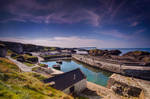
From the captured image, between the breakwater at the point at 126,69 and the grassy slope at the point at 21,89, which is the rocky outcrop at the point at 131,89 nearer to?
the breakwater at the point at 126,69

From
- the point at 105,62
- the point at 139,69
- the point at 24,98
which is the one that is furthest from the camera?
the point at 105,62

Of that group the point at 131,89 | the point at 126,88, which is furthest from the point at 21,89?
the point at 131,89

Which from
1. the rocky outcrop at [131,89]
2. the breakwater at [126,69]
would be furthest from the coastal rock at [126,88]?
the breakwater at [126,69]

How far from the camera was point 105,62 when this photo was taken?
45.3 m

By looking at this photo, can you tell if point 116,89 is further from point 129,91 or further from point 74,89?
point 74,89

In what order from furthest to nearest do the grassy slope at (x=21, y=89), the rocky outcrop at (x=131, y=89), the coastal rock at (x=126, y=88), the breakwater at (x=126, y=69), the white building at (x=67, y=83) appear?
1. the breakwater at (x=126, y=69)
2. the coastal rock at (x=126, y=88)
3. the rocky outcrop at (x=131, y=89)
4. the white building at (x=67, y=83)
5. the grassy slope at (x=21, y=89)

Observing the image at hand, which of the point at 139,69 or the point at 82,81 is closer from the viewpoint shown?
the point at 82,81

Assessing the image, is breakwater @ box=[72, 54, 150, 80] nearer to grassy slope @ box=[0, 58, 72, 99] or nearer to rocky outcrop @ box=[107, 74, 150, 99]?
rocky outcrop @ box=[107, 74, 150, 99]

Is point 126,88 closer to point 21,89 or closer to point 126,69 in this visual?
point 21,89

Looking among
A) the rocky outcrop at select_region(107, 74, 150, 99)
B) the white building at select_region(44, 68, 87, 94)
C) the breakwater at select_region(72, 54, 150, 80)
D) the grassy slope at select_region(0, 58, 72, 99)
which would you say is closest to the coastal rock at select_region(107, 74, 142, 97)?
the rocky outcrop at select_region(107, 74, 150, 99)

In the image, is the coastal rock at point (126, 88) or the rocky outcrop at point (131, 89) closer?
the rocky outcrop at point (131, 89)

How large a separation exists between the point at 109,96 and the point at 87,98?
17.2 ft

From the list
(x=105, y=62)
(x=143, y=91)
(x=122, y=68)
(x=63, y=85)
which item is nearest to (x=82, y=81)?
(x=63, y=85)

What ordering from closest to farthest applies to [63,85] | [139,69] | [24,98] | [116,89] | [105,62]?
[24,98], [63,85], [116,89], [139,69], [105,62]
